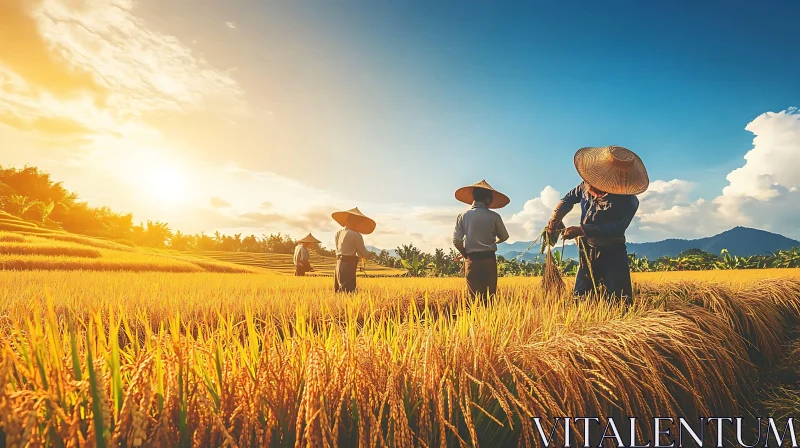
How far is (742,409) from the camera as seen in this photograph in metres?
3.51

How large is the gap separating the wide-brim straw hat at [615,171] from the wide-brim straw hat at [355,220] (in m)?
4.52

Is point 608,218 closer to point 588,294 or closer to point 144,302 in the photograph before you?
point 588,294

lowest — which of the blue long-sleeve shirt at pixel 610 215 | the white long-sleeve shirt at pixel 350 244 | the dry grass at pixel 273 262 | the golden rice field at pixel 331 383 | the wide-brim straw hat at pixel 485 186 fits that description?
the dry grass at pixel 273 262

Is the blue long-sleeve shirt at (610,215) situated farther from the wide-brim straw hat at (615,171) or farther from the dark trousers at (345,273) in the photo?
the dark trousers at (345,273)

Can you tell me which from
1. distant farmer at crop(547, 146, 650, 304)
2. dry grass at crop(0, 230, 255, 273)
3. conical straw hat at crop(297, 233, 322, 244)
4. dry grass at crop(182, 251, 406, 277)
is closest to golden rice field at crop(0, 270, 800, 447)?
distant farmer at crop(547, 146, 650, 304)

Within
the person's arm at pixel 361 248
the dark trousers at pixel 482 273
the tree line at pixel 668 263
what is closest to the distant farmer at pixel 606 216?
the dark trousers at pixel 482 273

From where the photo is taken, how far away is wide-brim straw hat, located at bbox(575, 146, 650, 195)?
4.50m

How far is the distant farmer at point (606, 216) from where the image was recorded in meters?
4.50

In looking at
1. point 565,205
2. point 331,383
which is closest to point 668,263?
point 565,205

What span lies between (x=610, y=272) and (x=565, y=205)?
92cm

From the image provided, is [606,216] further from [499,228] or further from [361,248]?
[361,248]

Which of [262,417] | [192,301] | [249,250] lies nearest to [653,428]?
[262,417]

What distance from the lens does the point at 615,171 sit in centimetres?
457

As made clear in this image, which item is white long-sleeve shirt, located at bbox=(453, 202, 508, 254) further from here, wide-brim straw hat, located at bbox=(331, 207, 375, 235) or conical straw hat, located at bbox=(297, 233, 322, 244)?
conical straw hat, located at bbox=(297, 233, 322, 244)
